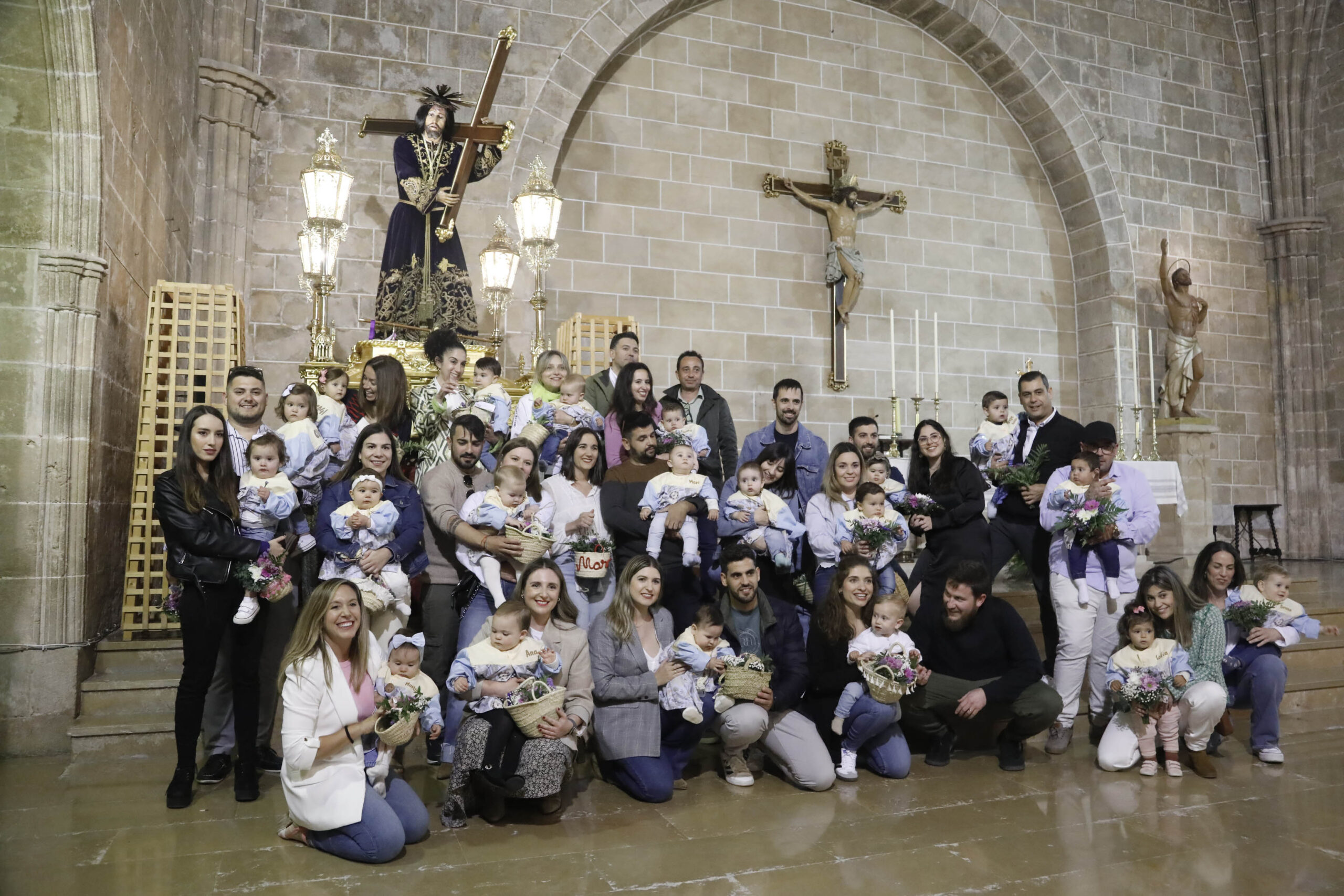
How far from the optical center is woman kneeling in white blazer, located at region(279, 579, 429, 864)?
355 cm

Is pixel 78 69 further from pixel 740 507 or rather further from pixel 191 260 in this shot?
pixel 740 507

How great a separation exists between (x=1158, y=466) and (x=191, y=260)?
7.87 metres

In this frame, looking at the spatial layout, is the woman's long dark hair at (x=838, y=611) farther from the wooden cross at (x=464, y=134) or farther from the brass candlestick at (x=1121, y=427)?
the brass candlestick at (x=1121, y=427)

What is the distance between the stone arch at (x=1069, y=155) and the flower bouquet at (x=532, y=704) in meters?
9.12

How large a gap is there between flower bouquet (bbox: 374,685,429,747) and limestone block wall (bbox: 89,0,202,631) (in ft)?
7.73

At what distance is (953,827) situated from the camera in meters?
3.97

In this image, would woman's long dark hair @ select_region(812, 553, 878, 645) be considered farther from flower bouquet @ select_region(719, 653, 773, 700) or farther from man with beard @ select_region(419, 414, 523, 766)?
man with beard @ select_region(419, 414, 523, 766)

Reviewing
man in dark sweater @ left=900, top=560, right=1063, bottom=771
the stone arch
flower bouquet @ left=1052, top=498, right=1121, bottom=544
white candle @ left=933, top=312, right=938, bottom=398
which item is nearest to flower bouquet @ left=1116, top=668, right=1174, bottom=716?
man in dark sweater @ left=900, top=560, right=1063, bottom=771

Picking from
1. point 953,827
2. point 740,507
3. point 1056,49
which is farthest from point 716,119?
point 953,827

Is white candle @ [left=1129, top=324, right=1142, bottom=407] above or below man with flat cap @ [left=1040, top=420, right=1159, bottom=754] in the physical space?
above

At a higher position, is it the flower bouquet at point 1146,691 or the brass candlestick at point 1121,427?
the brass candlestick at point 1121,427

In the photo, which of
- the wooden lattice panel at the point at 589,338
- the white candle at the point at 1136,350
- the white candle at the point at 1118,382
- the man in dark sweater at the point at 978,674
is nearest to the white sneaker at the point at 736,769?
the man in dark sweater at the point at 978,674

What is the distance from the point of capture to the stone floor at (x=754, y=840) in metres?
3.36

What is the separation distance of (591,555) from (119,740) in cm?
238
